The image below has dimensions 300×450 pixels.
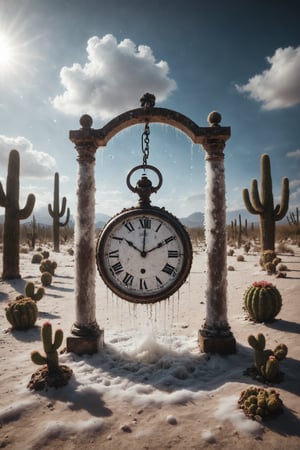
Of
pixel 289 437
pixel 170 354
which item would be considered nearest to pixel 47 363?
pixel 170 354

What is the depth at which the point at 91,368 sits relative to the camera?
13.6ft

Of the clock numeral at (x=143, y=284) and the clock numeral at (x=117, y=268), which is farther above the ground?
the clock numeral at (x=117, y=268)

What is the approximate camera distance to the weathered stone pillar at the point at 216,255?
4484 mm

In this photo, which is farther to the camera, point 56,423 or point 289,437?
point 56,423

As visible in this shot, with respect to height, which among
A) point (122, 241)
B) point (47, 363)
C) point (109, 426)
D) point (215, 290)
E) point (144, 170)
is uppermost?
point (144, 170)

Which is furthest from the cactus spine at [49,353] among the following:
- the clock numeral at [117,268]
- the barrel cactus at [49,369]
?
the clock numeral at [117,268]

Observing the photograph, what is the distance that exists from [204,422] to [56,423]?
5.15 ft

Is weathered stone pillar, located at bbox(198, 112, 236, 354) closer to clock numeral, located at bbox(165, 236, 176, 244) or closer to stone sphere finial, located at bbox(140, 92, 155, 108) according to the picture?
stone sphere finial, located at bbox(140, 92, 155, 108)

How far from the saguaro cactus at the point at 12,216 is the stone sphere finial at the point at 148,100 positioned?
9.40 meters

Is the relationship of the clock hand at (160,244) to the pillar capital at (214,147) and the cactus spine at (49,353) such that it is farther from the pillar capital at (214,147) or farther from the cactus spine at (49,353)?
the pillar capital at (214,147)

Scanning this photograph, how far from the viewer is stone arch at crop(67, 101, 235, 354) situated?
4.46 meters

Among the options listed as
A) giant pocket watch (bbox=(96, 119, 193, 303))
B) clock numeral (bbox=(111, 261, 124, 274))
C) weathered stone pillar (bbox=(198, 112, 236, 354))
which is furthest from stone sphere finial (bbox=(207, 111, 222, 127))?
clock numeral (bbox=(111, 261, 124, 274))

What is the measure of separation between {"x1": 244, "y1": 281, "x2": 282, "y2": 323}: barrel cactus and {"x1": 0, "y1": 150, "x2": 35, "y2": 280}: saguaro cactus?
9.42 m

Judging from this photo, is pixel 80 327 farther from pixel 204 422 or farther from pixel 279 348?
pixel 279 348
